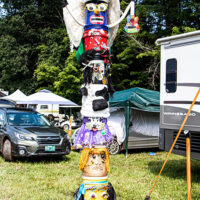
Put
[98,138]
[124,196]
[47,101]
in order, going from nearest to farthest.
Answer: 1. [98,138]
2. [124,196]
3. [47,101]

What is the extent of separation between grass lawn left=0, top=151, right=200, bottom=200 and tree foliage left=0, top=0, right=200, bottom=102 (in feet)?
29.0

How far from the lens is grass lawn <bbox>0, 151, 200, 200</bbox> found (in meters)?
5.45

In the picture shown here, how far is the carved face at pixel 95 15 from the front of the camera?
3389mm

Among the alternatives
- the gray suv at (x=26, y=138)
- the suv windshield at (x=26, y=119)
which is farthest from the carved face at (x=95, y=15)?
the suv windshield at (x=26, y=119)

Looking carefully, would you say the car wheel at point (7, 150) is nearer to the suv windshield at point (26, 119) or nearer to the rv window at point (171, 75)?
the suv windshield at point (26, 119)

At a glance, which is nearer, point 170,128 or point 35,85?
point 170,128

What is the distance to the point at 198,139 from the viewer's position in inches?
243

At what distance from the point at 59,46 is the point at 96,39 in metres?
22.0

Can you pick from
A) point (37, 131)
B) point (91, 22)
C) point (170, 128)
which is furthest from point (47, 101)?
point (91, 22)

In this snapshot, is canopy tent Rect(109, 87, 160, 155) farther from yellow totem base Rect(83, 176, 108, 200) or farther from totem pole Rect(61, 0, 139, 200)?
yellow totem base Rect(83, 176, 108, 200)

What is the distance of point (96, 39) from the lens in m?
3.35

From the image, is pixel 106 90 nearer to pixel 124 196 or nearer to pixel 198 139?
pixel 124 196

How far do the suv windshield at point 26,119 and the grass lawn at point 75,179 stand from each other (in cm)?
119

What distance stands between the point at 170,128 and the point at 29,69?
2443 centimetres
